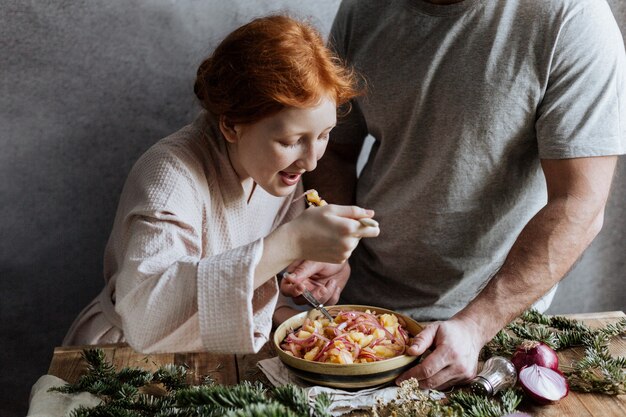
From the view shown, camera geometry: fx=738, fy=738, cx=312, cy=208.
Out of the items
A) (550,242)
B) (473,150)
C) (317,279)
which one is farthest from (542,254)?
(317,279)

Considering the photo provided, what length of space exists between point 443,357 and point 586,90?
29.6 inches

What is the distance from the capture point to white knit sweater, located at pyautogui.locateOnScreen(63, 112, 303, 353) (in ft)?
4.48

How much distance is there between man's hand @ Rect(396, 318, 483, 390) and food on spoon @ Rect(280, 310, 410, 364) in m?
0.04

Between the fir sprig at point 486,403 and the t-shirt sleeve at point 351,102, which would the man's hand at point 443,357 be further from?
the t-shirt sleeve at point 351,102

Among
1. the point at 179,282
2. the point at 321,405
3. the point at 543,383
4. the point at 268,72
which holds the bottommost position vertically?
the point at 543,383

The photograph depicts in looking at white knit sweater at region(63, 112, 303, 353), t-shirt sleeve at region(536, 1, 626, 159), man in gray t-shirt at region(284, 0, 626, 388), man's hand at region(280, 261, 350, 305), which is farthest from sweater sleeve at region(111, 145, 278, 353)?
t-shirt sleeve at region(536, 1, 626, 159)

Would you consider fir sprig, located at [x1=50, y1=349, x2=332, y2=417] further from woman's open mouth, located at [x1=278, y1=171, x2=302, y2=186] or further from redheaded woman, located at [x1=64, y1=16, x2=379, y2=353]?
woman's open mouth, located at [x1=278, y1=171, x2=302, y2=186]

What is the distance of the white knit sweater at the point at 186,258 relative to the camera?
137 centimetres

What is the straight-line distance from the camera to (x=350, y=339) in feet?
4.63

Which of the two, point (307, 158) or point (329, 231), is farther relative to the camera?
point (307, 158)

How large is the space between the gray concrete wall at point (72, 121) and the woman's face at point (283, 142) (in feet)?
2.02

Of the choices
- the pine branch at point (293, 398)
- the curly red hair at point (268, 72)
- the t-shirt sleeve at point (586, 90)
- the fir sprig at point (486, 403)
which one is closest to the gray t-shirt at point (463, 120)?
the t-shirt sleeve at point (586, 90)

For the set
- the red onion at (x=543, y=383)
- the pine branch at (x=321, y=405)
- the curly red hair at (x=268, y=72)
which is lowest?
the red onion at (x=543, y=383)

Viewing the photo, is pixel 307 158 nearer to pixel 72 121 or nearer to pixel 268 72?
pixel 268 72
